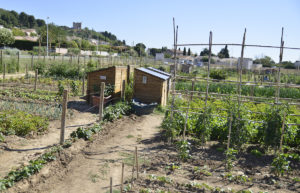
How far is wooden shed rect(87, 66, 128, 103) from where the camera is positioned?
463 inches

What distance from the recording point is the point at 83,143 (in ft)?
23.0

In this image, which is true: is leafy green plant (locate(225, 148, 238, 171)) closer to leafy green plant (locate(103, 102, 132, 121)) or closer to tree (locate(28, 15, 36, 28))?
leafy green plant (locate(103, 102, 132, 121))

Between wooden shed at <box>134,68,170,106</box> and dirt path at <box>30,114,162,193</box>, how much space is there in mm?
2625

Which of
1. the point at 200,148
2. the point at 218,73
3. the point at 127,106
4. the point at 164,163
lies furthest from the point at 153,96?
the point at 218,73

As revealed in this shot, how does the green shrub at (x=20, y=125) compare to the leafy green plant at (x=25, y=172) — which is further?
the green shrub at (x=20, y=125)

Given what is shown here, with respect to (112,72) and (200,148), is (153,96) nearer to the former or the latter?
(112,72)

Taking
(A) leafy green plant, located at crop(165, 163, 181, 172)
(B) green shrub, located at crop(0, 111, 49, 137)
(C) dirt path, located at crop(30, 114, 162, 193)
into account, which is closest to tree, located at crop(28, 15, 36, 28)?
(B) green shrub, located at crop(0, 111, 49, 137)

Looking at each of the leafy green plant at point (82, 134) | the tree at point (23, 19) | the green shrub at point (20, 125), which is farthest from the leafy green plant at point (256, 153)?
the tree at point (23, 19)

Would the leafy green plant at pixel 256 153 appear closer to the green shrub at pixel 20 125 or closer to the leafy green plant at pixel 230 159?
the leafy green plant at pixel 230 159

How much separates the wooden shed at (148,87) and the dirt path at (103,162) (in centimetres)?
262

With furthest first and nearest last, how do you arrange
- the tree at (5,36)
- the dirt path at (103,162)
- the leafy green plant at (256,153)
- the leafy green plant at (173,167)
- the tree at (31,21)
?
the tree at (31,21), the tree at (5,36), the leafy green plant at (256,153), the leafy green plant at (173,167), the dirt path at (103,162)

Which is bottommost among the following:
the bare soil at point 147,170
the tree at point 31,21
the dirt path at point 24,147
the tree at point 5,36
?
the bare soil at point 147,170

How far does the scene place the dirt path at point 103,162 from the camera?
5094mm

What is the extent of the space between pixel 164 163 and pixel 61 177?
7.53ft
